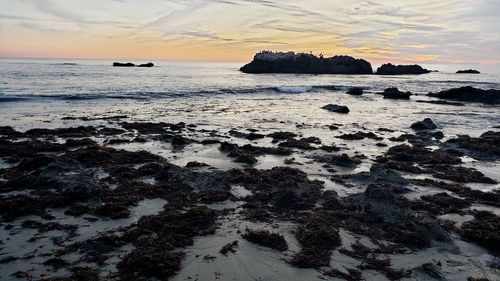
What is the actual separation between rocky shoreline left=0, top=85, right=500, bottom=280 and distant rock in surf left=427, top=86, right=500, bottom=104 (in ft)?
82.4

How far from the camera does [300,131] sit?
18.4 meters

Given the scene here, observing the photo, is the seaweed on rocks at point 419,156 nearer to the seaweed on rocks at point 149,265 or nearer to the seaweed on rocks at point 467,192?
the seaweed on rocks at point 467,192

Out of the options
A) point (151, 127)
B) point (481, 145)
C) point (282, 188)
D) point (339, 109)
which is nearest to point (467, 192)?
point (282, 188)

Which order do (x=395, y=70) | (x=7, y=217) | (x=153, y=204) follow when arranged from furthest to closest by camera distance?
(x=395, y=70) < (x=153, y=204) < (x=7, y=217)

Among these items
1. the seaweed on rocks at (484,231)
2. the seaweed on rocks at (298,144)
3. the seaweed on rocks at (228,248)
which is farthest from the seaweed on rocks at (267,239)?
the seaweed on rocks at (298,144)

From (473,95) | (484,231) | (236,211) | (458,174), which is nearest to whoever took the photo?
(484,231)

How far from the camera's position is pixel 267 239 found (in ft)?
22.5

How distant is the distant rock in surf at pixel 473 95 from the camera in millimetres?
35281

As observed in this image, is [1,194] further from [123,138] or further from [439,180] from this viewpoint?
[439,180]

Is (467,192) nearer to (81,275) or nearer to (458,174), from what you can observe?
(458,174)

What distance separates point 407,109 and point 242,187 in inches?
916

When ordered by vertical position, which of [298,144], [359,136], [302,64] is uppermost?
[302,64]

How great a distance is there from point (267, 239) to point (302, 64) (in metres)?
94.4

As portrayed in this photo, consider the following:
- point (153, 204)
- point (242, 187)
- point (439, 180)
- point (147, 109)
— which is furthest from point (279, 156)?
point (147, 109)
